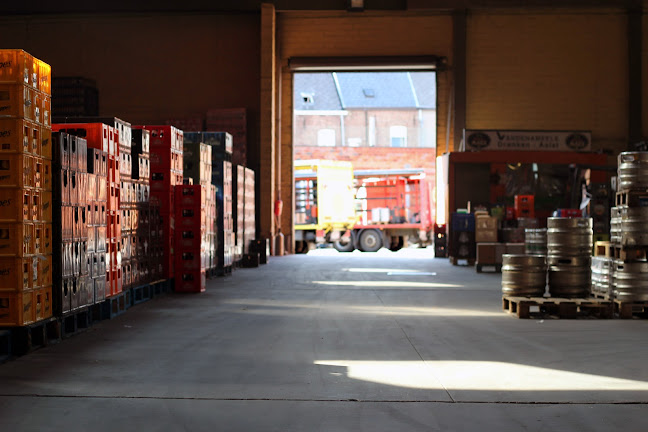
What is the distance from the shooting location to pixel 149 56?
70.4 ft

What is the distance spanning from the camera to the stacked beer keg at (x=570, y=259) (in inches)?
340

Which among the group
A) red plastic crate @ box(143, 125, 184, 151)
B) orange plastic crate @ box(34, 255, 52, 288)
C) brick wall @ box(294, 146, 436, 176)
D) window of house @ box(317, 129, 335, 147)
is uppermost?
window of house @ box(317, 129, 335, 147)

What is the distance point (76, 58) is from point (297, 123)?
2304 centimetres

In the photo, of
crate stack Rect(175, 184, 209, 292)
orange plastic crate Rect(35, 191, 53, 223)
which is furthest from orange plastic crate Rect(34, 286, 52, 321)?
crate stack Rect(175, 184, 209, 292)

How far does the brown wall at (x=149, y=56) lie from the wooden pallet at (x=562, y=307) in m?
14.7

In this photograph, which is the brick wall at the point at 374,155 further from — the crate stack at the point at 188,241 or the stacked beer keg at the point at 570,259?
the stacked beer keg at the point at 570,259

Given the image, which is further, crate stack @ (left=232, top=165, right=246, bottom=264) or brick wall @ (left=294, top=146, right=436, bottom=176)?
brick wall @ (left=294, top=146, right=436, bottom=176)

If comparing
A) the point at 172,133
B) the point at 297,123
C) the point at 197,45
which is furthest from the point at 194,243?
the point at 297,123

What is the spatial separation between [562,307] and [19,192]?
5623 millimetres

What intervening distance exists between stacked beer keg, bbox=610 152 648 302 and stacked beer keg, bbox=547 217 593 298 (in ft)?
1.53

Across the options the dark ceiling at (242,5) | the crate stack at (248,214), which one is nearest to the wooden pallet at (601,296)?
the crate stack at (248,214)

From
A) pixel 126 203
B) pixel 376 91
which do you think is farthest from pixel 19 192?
pixel 376 91

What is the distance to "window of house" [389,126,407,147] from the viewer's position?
144 ft

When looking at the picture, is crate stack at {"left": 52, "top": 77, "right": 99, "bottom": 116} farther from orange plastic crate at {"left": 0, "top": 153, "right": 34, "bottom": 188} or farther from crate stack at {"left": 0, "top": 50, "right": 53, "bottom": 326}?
orange plastic crate at {"left": 0, "top": 153, "right": 34, "bottom": 188}
